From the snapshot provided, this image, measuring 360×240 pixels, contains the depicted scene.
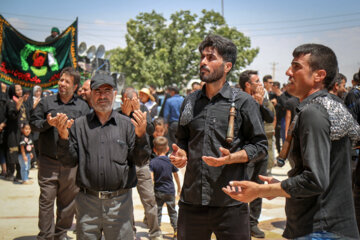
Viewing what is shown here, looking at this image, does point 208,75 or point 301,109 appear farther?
point 208,75

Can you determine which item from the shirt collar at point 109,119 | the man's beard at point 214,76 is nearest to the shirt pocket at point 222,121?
the man's beard at point 214,76

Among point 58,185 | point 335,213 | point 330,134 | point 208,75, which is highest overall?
point 208,75

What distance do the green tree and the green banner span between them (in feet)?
106

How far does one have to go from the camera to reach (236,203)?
3383 millimetres

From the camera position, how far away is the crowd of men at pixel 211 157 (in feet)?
7.73

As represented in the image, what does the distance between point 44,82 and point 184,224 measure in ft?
19.9

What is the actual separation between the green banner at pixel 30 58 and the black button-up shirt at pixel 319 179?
23.3 feet

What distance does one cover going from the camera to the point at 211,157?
9.86 ft

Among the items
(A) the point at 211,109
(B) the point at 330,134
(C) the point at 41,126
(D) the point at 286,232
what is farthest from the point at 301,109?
(C) the point at 41,126

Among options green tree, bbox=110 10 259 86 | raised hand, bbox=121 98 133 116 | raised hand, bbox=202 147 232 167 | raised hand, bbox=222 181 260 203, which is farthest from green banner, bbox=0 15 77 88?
green tree, bbox=110 10 259 86

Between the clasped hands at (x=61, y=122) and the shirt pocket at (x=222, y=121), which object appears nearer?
the shirt pocket at (x=222, y=121)

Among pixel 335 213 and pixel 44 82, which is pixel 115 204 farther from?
pixel 44 82

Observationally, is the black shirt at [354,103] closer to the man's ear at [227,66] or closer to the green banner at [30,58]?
the man's ear at [227,66]

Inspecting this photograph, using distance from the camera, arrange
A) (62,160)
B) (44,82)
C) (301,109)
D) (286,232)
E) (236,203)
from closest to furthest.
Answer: (301,109)
(286,232)
(236,203)
(62,160)
(44,82)
